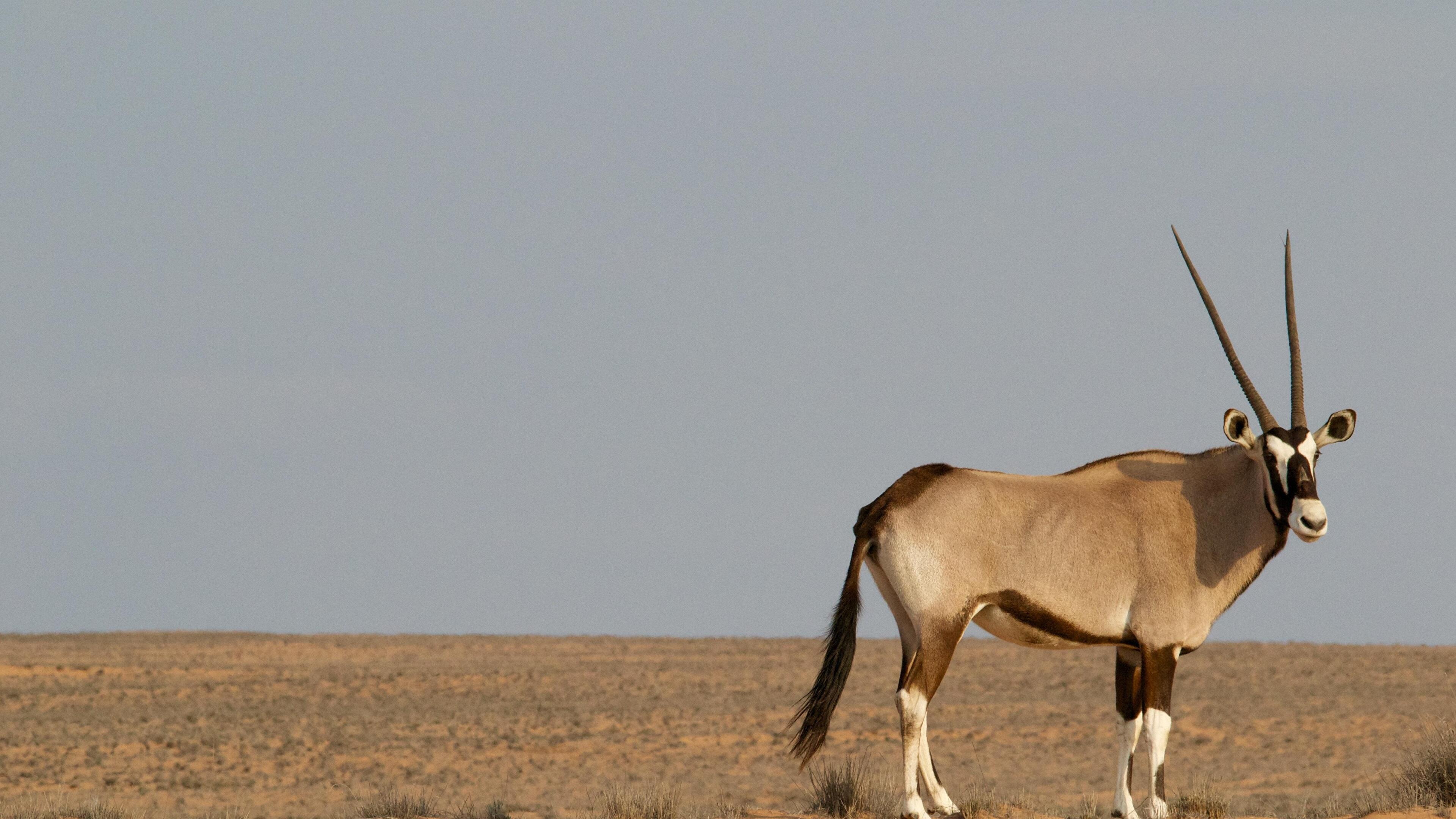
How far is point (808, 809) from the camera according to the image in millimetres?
11078

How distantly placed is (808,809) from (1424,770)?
511 cm

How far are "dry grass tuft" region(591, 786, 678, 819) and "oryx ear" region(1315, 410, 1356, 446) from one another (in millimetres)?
5212

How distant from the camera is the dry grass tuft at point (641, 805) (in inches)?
392

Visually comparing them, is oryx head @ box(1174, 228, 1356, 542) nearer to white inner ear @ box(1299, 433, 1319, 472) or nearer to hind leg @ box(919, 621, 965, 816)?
white inner ear @ box(1299, 433, 1319, 472)

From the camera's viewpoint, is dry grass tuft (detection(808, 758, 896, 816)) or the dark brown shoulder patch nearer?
the dark brown shoulder patch

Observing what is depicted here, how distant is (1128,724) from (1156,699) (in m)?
0.50

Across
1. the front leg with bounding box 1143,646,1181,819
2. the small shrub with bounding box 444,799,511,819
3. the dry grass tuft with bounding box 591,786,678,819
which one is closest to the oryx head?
the front leg with bounding box 1143,646,1181,819

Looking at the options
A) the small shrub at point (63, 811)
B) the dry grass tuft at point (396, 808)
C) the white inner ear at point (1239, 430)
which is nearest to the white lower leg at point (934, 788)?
the white inner ear at point (1239, 430)

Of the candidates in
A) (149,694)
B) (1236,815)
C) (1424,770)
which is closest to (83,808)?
(1236,815)

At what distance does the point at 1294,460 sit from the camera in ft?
27.1

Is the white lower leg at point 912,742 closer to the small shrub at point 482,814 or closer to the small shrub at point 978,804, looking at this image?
the small shrub at point 978,804

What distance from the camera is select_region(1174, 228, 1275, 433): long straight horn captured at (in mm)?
8633

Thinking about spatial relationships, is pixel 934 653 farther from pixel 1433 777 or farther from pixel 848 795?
pixel 1433 777

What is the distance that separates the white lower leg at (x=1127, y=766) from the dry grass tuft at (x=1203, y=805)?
68cm
